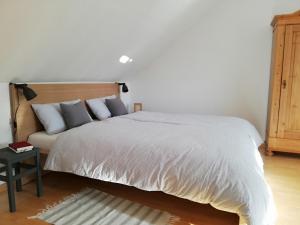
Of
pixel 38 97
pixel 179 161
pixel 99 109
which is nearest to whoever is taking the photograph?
pixel 179 161

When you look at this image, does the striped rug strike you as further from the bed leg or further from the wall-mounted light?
the bed leg

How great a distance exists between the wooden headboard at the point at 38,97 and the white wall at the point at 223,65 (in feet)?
5.02

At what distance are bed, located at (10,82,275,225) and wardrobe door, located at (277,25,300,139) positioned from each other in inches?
42.3

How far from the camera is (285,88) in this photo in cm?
331

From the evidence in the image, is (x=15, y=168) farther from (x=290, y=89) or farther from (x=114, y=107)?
(x=290, y=89)

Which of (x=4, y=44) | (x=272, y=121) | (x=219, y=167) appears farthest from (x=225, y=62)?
(x=4, y=44)

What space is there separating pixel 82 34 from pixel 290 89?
283 cm

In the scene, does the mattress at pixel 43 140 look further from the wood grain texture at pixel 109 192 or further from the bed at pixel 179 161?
the wood grain texture at pixel 109 192

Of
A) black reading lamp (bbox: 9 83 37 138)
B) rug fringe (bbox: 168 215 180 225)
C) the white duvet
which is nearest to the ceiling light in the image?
the white duvet

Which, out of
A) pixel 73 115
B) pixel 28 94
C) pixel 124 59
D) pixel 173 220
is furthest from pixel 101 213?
pixel 124 59

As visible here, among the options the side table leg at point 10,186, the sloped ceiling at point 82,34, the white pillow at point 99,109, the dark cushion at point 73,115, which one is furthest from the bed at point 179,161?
the sloped ceiling at point 82,34

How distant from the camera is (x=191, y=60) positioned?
431cm

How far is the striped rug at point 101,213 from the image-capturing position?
1917 millimetres

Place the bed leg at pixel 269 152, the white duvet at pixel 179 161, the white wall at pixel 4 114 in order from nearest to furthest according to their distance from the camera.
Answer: the white duvet at pixel 179 161 → the white wall at pixel 4 114 → the bed leg at pixel 269 152
